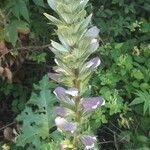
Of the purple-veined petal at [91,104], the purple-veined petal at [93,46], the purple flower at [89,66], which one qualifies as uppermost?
the purple-veined petal at [93,46]

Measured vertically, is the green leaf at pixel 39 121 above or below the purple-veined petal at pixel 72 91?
below

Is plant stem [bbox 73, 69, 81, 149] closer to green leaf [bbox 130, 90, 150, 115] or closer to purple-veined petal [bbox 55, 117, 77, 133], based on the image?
purple-veined petal [bbox 55, 117, 77, 133]

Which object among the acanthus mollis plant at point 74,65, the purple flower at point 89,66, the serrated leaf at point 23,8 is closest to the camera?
the acanthus mollis plant at point 74,65

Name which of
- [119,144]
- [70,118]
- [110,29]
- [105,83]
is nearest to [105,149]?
[119,144]

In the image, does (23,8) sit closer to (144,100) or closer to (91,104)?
(144,100)

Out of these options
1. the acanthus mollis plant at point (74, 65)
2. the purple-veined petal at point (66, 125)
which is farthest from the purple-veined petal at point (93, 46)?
the purple-veined petal at point (66, 125)

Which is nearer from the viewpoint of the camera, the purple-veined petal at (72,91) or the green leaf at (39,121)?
the purple-veined petal at (72,91)

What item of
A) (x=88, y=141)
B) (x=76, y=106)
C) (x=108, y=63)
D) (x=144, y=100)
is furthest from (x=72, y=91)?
(x=108, y=63)

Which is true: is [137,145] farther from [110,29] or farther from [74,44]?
[74,44]

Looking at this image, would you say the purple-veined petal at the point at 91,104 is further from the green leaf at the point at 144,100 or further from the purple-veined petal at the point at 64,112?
the green leaf at the point at 144,100
